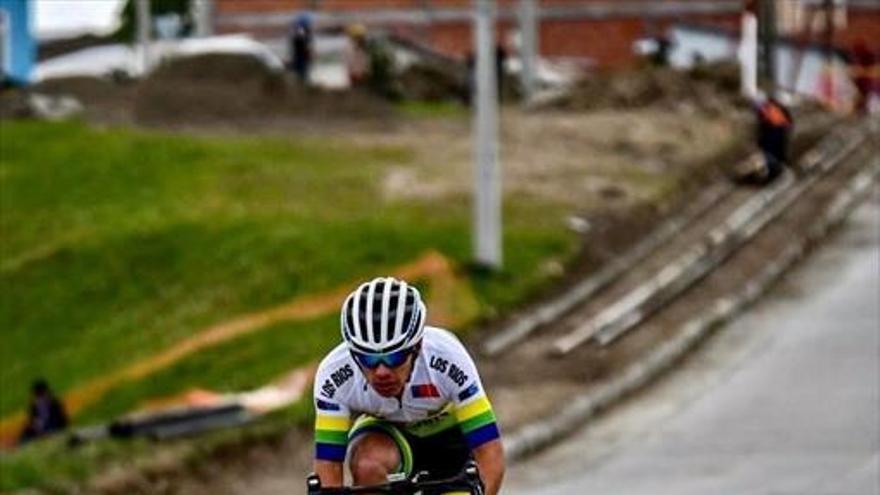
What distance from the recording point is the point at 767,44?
42375mm

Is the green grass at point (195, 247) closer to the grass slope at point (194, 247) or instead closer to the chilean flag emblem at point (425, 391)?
the grass slope at point (194, 247)

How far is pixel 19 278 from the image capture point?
31.6 metres

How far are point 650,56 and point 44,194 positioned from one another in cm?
2487

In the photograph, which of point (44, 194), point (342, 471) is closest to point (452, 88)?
point (44, 194)

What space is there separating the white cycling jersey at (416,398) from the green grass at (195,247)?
14.9m

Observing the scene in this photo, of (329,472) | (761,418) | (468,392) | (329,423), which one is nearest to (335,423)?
(329,423)

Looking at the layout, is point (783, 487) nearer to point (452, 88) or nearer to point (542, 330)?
point (542, 330)

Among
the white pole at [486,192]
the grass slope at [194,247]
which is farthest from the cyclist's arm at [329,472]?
the white pole at [486,192]

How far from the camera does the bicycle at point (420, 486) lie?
8750mm

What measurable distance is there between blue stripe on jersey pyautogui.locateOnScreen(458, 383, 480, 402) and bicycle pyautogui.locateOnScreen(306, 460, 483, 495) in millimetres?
336

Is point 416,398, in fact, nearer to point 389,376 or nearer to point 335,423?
point 335,423

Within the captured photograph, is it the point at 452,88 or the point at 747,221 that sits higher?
the point at 747,221

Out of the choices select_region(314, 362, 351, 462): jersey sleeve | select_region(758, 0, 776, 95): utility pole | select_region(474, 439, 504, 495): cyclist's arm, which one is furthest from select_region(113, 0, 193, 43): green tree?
select_region(474, 439, 504, 495): cyclist's arm

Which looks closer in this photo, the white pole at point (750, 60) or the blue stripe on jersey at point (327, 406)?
the blue stripe on jersey at point (327, 406)
